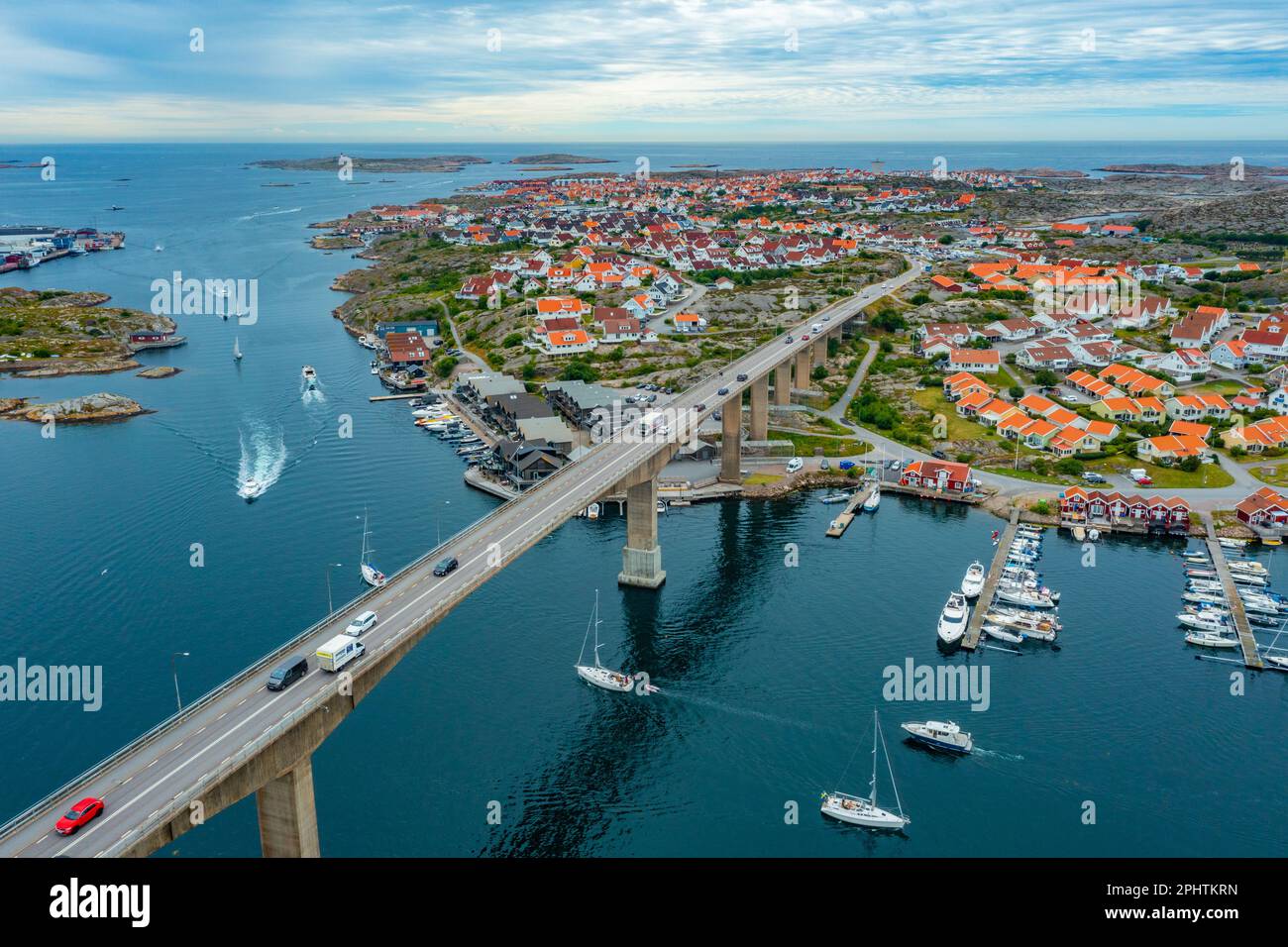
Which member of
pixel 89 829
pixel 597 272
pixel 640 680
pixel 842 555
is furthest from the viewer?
pixel 597 272

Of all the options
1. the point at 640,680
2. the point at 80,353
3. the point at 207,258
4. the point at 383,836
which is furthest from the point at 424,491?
the point at 207,258

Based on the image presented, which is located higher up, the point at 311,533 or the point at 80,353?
the point at 80,353

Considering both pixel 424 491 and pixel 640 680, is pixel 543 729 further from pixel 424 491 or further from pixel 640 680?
pixel 424 491

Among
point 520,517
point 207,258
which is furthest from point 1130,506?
point 207,258

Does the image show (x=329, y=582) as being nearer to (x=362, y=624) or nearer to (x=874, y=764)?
(x=362, y=624)

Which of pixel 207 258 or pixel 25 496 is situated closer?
pixel 25 496

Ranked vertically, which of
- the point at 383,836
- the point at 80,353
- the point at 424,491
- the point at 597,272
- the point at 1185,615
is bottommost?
the point at 383,836

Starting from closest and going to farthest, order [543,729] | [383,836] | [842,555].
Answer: [383,836]
[543,729]
[842,555]
